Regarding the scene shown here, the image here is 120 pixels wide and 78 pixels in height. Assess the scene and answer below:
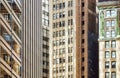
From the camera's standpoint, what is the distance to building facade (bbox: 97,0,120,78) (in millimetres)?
182875

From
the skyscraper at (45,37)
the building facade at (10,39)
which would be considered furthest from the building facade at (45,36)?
the building facade at (10,39)

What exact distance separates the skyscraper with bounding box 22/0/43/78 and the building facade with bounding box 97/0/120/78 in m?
73.1

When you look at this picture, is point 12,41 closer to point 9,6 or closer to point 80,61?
point 9,6

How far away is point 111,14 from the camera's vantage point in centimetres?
19188

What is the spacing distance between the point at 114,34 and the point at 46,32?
21913 millimetres

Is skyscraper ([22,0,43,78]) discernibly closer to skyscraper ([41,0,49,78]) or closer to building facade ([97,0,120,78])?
building facade ([97,0,120,78])

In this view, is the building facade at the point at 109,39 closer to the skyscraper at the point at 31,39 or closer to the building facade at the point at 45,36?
the building facade at the point at 45,36

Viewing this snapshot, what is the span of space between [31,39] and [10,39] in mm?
31886

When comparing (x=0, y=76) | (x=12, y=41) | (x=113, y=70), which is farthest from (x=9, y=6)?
(x=113, y=70)

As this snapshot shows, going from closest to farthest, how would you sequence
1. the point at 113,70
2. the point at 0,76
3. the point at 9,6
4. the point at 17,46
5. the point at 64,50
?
the point at 0,76 → the point at 9,6 → the point at 17,46 → the point at 113,70 → the point at 64,50

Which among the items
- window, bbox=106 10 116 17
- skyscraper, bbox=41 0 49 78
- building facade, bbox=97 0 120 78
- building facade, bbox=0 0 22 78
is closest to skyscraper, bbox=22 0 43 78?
building facade, bbox=0 0 22 78

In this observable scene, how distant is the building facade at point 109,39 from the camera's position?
182875 mm

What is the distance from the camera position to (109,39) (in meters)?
188

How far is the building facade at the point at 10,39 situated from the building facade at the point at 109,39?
109288 millimetres
